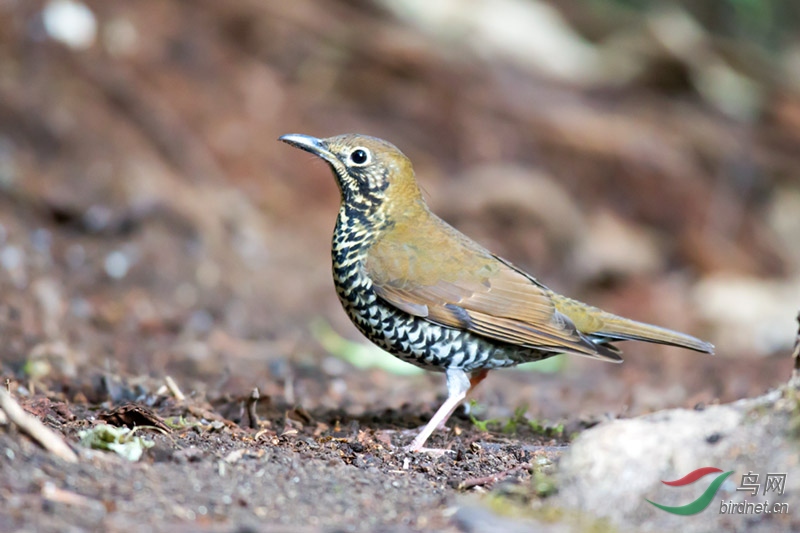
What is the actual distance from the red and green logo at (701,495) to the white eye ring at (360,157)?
9.52 ft

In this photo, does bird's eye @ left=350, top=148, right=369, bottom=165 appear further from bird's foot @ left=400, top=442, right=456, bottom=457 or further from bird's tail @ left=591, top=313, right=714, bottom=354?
bird's foot @ left=400, top=442, right=456, bottom=457

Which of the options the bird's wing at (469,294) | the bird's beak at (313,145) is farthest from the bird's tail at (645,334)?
the bird's beak at (313,145)

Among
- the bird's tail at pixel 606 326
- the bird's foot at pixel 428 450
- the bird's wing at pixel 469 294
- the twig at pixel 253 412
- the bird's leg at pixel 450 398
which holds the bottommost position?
the twig at pixel 253 412

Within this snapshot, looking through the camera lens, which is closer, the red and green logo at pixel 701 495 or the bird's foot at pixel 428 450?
the red and green logo at pixel 701 495

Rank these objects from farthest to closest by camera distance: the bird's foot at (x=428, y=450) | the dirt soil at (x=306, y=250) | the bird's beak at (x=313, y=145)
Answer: the bird's beak at (x=313, y=145) < the bird's foot at (x=428, y=450) < the dirt soil at (x=306, y=250)

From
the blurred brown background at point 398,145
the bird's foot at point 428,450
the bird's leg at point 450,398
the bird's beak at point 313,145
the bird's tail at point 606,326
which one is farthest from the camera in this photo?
the blurred brown background at point 398,145

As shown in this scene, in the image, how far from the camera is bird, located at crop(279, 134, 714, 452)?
4980mm

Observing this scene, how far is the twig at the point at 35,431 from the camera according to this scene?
3.13 metres

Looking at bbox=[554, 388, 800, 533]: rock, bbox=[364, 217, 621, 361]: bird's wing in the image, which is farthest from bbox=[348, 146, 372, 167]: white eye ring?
bbox=[554, 388, 800, 533]: rock

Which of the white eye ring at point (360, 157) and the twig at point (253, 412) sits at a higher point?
the white eye ring at point (360, 157)

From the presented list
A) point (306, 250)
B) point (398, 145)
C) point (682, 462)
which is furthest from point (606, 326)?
point (398, 145)

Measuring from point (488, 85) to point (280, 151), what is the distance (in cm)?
331

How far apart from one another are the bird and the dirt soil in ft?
1.52

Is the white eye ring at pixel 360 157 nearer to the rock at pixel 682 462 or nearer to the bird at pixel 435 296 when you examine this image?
the bird at pixel 435 296
